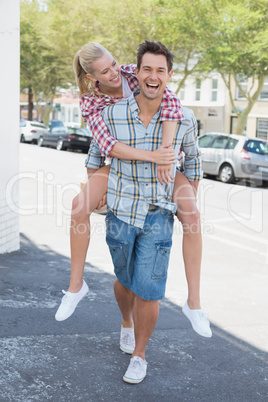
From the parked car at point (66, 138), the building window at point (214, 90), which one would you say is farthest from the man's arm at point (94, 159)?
the building window at point (214, 90)

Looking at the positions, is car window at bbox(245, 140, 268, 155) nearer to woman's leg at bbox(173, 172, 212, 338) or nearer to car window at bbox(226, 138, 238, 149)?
car window at bbox(226, 138, 238, 149)

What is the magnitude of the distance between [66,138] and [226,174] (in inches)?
599

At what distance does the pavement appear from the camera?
3.49m

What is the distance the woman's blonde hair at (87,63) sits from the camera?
348cm

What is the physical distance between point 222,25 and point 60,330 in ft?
70.3

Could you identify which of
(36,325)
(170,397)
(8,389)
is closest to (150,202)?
(170,397)

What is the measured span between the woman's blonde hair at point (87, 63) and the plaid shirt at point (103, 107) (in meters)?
0.05

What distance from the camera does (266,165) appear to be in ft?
55.6

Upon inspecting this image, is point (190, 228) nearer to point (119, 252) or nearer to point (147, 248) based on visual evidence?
point (147, 248)

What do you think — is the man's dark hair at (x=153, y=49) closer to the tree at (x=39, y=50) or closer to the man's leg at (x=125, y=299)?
the man's leg at (x=125, y=299)

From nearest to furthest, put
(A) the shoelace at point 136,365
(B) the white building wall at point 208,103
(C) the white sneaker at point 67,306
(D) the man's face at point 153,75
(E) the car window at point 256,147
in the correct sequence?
(D) the man's face at point 153,75 < (C) the white sneaker at point 67,306 < (A) the shoelace at point 136,365 < (E) the car window at point 256,147 < (B) the white building wall at point 208,103

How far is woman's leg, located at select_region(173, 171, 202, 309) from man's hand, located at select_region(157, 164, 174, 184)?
6.5 inches

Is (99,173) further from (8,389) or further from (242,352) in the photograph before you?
(242,352)

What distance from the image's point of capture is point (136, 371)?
3.58 metres
